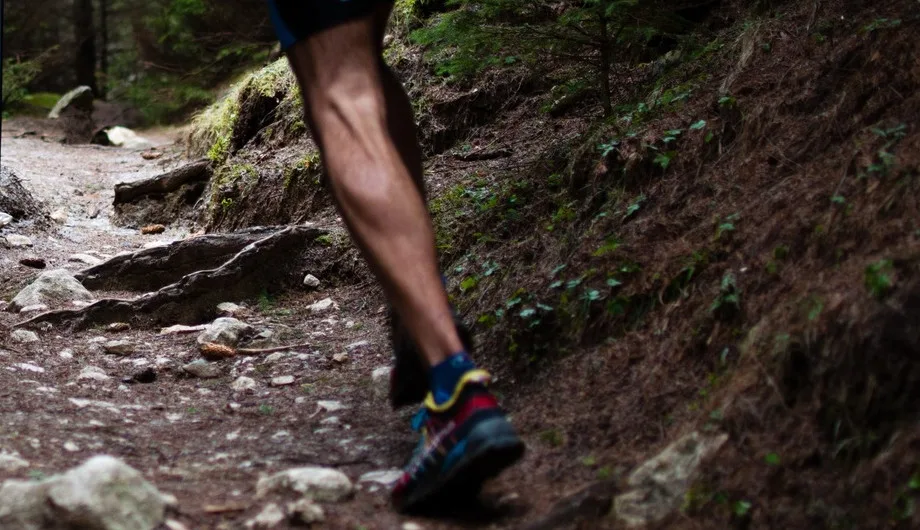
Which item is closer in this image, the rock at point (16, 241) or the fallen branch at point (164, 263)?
the fallen branch at point (164, 263)

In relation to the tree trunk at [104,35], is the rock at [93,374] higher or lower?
lower

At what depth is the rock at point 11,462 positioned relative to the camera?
2.17 m

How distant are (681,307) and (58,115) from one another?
15.3 m

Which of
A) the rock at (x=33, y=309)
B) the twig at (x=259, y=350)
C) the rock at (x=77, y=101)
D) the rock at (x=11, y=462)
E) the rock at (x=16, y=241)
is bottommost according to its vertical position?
the twig at (x=259, y=350)

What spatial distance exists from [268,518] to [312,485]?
153mm

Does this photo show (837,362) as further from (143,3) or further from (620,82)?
(143,3)

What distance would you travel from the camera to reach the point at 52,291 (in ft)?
14.9

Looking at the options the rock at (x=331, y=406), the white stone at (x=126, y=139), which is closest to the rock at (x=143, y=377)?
the rock at (x=331, y=406)

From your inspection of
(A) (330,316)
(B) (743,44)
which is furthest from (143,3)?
(B) (743,44)

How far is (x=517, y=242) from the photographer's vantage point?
359 centimetres

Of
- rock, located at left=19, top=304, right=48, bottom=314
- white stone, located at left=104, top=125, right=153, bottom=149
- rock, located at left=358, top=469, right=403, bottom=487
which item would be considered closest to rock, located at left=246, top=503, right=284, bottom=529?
rock, located at left=358, top=469, right=403, bottom=487

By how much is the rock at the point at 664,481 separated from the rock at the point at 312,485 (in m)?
0.64

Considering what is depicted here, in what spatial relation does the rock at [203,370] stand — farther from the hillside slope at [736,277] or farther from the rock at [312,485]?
the rock at [312,485]

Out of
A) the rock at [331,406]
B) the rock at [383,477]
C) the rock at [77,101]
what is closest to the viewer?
the rock at [383,477]
